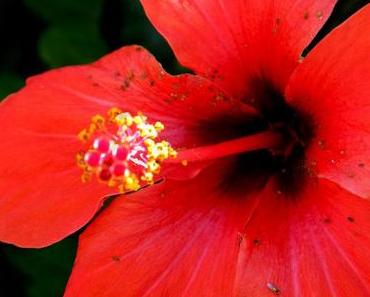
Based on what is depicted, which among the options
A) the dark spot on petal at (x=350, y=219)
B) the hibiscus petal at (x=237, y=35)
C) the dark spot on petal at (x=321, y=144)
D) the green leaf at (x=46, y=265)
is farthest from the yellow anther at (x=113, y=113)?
the green leaf at (x=46, y=265)

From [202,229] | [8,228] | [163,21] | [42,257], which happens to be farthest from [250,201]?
[42,257]

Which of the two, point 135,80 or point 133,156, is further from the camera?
point 135,80

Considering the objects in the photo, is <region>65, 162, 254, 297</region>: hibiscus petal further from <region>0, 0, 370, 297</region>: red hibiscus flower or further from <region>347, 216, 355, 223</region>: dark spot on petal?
<region>347, 216, 355, 223</region>: dark spot on petal

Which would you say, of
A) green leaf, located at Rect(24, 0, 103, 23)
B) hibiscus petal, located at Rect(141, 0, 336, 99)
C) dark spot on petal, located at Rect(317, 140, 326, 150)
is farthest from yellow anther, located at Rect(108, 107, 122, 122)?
green leaf, located at Rect(24, 0, 103, 23)

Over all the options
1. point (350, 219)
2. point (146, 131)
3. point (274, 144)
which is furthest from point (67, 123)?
point (350, 219)

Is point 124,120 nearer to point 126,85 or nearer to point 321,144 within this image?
point 126,85

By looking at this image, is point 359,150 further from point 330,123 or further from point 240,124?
point 240,124
